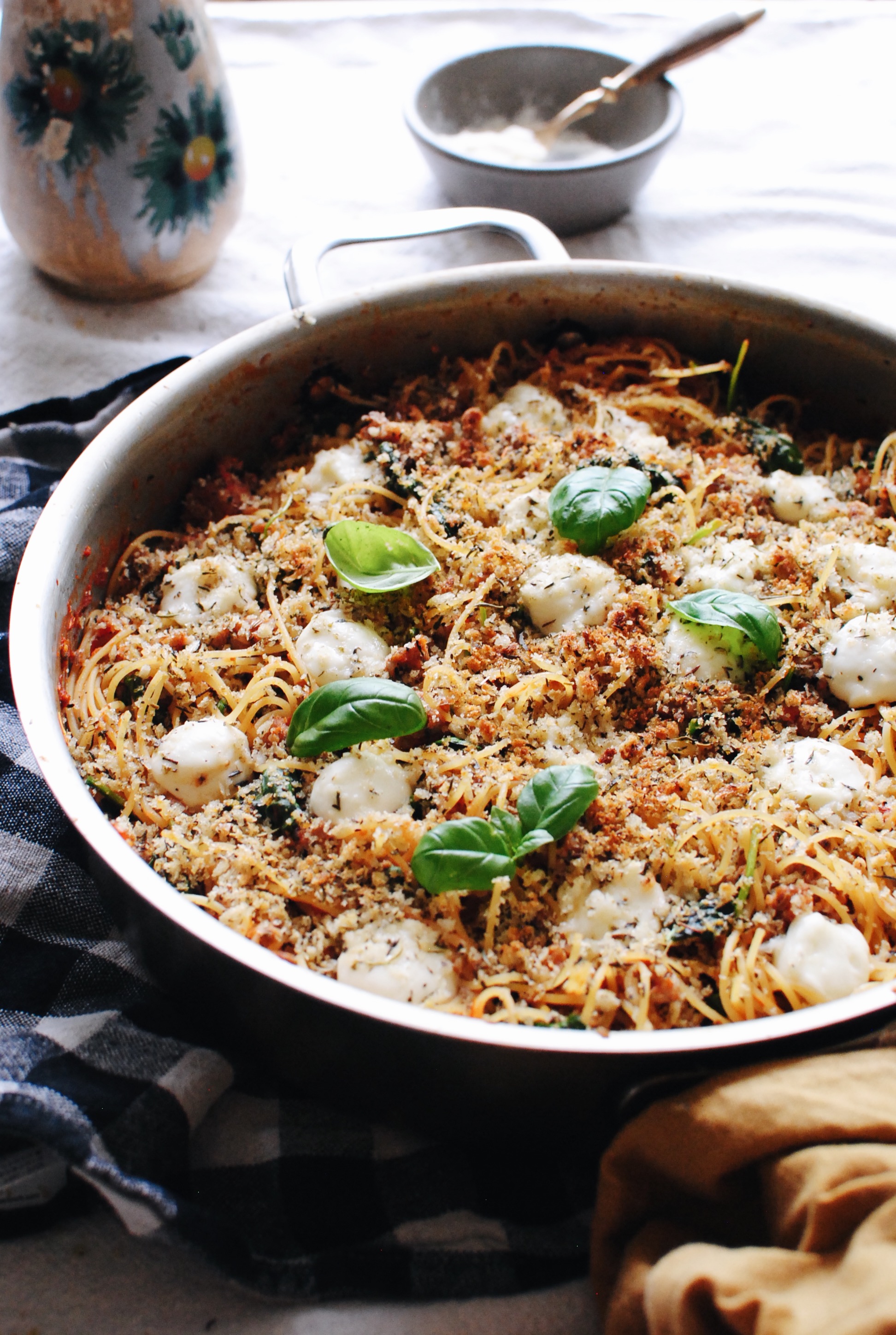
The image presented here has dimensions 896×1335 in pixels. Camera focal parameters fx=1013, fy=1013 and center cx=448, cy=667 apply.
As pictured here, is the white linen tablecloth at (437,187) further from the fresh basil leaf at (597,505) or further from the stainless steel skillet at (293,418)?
the fresh basil leaf at (597,505)

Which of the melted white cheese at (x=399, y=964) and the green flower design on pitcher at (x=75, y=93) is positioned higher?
the green flower design on pitcher at (x=75, y=93)

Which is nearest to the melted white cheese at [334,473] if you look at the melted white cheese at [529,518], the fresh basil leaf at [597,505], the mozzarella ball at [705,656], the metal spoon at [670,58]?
the melted white cheese at [529,518]

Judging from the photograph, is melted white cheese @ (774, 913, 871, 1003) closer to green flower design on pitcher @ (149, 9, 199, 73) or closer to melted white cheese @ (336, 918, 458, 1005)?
melted white cheese @ (336, 918, 458, 1005)

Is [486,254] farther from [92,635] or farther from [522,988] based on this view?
[522,988]

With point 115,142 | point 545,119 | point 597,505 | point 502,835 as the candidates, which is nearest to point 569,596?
point 597,505

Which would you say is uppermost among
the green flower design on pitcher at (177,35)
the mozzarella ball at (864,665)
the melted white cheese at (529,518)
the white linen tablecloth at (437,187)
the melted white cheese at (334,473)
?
the green flower design on pitcher at (177,35)


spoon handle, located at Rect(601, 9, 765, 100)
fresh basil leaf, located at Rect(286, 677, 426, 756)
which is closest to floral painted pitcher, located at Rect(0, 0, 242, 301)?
spoon handle, located at Rect(601, 9, 765, 100)
